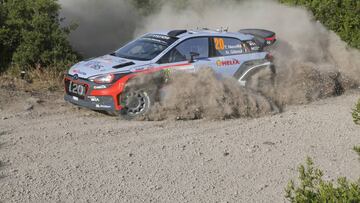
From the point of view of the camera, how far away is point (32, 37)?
11.5m

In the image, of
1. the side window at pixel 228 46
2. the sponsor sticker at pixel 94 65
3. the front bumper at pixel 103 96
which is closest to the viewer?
the front bumper at pixel 103 96

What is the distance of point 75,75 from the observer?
30.5 feet

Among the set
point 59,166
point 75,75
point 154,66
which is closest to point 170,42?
point 154,66

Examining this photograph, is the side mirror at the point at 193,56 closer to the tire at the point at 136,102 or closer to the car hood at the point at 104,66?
the car hood at the point at 104,66

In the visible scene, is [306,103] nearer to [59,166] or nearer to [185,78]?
[185,78]

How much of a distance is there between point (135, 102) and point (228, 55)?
224cm

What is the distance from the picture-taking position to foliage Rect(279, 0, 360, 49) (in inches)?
557

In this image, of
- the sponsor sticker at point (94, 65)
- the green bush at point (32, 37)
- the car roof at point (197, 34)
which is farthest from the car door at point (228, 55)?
the green bush at point (32, 37)

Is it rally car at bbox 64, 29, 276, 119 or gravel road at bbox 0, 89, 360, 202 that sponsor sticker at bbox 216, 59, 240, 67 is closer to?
rally car at bbox 64, 29, 276, 119

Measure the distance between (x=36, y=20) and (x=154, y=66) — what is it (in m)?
3.78

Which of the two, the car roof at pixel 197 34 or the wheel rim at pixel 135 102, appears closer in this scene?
the wheel rim at pixel 135 102

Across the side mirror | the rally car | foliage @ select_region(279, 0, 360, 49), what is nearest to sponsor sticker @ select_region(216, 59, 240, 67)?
the rally car

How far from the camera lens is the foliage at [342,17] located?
14.1 m

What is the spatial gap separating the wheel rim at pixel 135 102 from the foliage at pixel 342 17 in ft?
23.8
